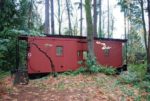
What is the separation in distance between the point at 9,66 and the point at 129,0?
429 inches

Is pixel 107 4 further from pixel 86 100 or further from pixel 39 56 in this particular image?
pixel 86 100

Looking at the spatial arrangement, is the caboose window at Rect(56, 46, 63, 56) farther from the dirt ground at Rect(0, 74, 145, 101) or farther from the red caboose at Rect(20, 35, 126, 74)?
the dirt ground at Rect(0, 74, 145, 101)

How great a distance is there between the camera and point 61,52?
Result: 1773 cm

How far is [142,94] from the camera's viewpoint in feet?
33.9

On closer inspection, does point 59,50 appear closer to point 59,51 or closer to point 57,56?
point 59,51

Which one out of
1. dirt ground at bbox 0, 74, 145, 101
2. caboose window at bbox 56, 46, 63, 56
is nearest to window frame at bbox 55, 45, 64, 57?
caboose window at bbox 56, 46, 63, 56

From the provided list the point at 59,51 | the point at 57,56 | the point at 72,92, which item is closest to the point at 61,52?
the point at 59,51

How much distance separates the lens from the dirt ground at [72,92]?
8609mm

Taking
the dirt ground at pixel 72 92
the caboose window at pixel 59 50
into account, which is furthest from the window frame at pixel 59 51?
the dirt ground at pixel 72 92

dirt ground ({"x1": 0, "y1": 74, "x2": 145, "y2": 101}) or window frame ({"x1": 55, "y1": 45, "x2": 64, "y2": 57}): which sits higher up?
window frame ({"x1": 55, "y1": 45, "x2": 64, "y2": 57})

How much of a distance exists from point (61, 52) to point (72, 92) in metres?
8.47

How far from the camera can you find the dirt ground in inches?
339

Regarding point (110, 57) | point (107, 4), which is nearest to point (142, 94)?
point (110, 57)

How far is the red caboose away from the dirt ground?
517 cm
